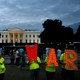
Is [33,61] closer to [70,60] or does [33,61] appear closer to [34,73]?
[34,73]

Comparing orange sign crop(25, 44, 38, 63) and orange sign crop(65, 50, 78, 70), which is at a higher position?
orange sign crop(25, 44, 38, 63)

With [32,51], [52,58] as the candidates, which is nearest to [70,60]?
[52,58]

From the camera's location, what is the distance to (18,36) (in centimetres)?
16988

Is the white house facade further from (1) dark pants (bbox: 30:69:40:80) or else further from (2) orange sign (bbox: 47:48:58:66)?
(2) orange sign (bbox: 47:48:58:66)

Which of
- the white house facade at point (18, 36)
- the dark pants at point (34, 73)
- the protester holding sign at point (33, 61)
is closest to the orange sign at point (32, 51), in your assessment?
the protester holding sign at point (33, 61)

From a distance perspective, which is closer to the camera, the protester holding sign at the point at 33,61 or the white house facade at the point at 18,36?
the protester holding sign at the point at 33,61

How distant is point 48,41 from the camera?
3932 inches

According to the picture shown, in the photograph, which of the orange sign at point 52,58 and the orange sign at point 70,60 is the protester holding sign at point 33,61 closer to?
the orange sign at point 52,58

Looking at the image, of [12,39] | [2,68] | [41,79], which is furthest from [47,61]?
[12,39]

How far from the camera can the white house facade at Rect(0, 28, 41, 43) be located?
169 metres

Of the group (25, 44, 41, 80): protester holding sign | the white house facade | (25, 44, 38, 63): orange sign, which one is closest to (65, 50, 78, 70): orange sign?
(25, 44, 41, 80): protester holding sign

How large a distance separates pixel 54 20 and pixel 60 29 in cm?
689

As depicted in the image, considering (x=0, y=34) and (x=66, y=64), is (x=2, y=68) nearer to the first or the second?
(x=66, y=64)

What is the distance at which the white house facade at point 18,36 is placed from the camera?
168800mm
